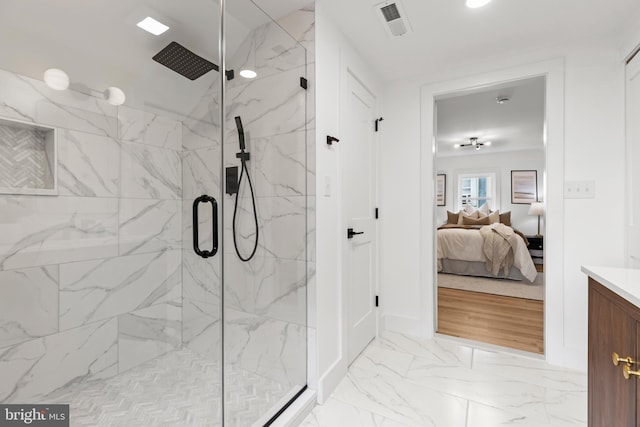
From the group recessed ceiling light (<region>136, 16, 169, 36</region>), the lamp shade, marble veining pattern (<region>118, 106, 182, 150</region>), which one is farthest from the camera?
the lamp shade

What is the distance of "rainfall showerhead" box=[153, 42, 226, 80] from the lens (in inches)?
64.6

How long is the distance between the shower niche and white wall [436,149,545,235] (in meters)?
6.40

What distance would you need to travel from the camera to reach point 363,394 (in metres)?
1.84

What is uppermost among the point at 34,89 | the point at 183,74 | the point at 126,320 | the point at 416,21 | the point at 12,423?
the point at 416,21

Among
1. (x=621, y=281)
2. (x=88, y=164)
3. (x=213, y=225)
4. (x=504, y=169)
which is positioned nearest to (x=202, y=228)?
(x=213, y=225)

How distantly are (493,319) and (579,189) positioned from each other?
4.88 feet

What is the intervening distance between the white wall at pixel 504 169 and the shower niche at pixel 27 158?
6.40 m

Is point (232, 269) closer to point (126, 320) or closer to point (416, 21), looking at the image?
point (126, 320)

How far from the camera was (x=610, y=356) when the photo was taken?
1066 millimetres

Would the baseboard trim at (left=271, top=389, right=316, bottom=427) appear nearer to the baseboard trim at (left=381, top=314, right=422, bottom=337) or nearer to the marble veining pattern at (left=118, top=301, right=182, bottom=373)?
the marble veining pattern at (left=118, top=301, right=182, bottom=373)

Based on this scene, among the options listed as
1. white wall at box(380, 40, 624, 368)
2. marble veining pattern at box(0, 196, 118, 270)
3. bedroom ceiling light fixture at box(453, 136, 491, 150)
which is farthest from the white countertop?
bedroom ceiling light fixture at box(453, 136, 491, 150)

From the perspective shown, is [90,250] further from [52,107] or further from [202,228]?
[52,107]

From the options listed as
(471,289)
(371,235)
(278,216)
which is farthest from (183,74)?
(471,289)

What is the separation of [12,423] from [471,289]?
13.9ft
